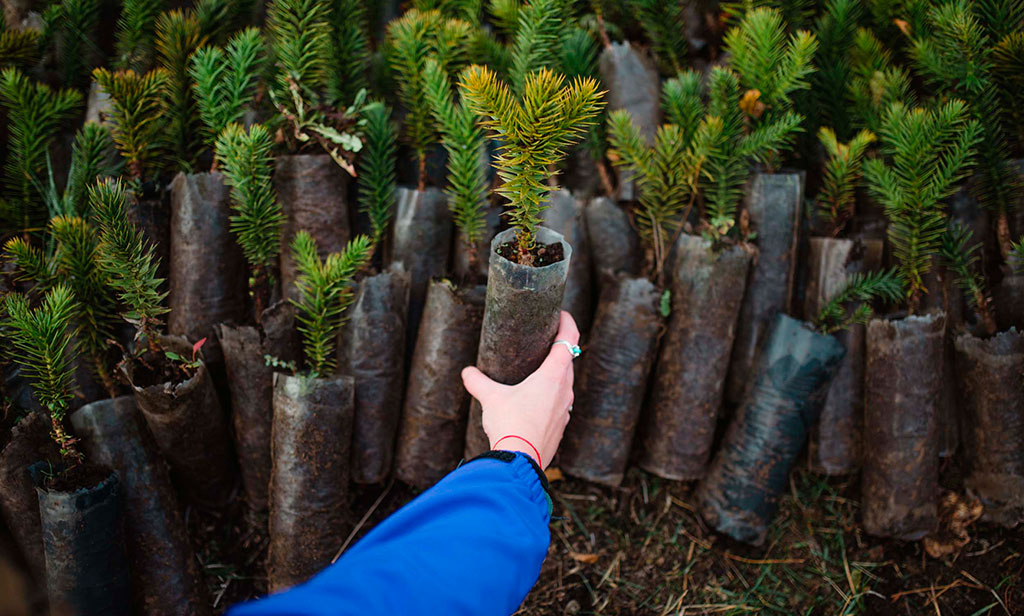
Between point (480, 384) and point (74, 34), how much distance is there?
2.08 m

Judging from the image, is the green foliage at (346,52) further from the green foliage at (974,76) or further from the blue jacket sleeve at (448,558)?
the green foliage at (974,76)

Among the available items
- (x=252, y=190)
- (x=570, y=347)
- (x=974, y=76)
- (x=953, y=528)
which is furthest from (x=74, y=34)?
(x=953, y=528)

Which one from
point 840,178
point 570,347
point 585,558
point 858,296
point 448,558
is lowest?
point 585,558

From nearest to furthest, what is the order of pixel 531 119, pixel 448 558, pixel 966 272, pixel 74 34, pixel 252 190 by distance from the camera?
pixel 448 558 → pixel 531 119 → pixel 252 190 → pixel 966 272 → pixel 74 34

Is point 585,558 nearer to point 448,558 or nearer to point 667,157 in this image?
point 448,558

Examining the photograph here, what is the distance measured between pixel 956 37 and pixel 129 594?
9.78 ft

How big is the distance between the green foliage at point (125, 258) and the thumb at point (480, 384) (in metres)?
0.86

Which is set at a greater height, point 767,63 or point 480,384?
point 767,63

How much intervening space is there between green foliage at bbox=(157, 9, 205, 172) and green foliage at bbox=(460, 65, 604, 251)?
1.22 m

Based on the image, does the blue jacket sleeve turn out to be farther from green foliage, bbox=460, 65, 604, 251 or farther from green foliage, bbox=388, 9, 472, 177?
green foliage, bbox=388, 9, 472, 177

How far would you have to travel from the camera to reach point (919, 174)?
2012 millimetres

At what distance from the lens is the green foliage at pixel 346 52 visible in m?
2.22

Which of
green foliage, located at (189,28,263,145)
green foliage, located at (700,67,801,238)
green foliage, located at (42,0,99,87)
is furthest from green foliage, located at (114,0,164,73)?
green foliage, located at (700,67,801,238)

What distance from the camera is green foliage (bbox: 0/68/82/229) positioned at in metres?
2.12
